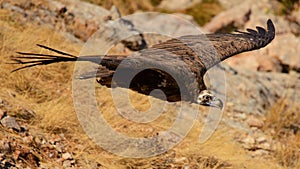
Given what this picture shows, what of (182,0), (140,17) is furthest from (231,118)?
(182,0)

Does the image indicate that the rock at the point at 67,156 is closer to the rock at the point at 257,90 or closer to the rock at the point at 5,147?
the rock at the point at 5,147

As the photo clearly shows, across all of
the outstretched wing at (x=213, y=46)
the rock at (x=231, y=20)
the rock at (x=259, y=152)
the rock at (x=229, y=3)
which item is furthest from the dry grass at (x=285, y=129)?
the rock at (x=229, y=3)

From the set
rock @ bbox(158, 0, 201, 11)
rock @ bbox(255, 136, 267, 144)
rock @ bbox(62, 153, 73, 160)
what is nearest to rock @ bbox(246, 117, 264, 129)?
rock @ bbox(255, 136, 267, 144)

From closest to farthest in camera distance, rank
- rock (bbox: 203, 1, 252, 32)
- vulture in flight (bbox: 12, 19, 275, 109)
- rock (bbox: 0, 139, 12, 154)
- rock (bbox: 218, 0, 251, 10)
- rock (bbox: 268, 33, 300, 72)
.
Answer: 1. vulture in flight (bbox: 12, 19, 275, 109)
2. rock (bbox: 0, 139, 12, 154)
3. rock (bbox: 268, 33, 300, 72)
4. rock (bbox: 203, 1, 252, 32)
5. rock (bbox: 218, 0, 251, 10)

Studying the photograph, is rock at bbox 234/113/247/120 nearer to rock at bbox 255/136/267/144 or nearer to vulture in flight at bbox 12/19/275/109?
rock at bbox 255/136/267/144

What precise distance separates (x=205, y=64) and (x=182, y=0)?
9821 mm

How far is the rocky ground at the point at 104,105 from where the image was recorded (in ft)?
17.5

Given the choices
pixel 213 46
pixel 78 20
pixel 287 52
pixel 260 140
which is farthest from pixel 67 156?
pixel 287 52

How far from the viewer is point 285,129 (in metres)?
8.08

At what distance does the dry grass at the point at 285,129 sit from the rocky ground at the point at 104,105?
0.04 ft

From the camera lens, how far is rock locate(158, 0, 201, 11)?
14672 millimetres

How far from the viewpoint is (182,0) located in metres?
15.0

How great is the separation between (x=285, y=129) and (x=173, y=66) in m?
3.75

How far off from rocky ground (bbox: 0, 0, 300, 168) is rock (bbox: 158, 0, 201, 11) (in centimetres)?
400
